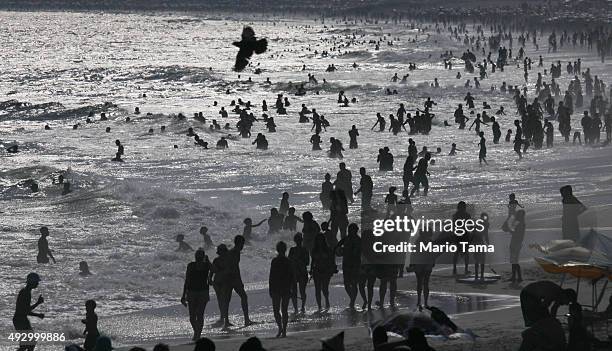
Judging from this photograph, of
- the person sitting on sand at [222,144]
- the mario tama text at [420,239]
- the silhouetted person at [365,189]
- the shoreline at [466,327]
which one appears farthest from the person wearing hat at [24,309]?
the person sitting on sand at [222,144]

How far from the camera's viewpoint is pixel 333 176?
25922mm

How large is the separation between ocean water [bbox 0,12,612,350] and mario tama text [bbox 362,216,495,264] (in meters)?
2.80

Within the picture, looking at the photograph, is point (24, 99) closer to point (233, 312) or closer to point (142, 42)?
point (233, 312)

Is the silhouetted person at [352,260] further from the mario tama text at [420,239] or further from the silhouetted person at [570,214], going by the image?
the silhouetted person at [570,214]

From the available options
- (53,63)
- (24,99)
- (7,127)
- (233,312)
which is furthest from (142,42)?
(233,312)

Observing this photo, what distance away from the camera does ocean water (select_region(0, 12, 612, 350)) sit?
17.3m

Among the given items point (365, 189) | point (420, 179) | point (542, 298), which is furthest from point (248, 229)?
point (542, 298)

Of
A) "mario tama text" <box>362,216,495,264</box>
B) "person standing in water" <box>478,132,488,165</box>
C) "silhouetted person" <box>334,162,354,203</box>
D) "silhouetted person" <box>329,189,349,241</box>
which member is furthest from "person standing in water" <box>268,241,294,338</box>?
"person standing in water" <box>478,132,488,165</box>

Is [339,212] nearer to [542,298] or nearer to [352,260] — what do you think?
[352,260]

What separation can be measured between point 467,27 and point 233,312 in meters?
98.8

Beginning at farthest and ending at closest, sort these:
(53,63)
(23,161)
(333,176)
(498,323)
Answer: (53,63), (23,161), (333,176), (498,323)

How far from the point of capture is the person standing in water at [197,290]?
1164 centimetres

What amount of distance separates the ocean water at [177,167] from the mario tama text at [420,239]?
9.20 ft

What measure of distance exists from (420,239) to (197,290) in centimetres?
269
